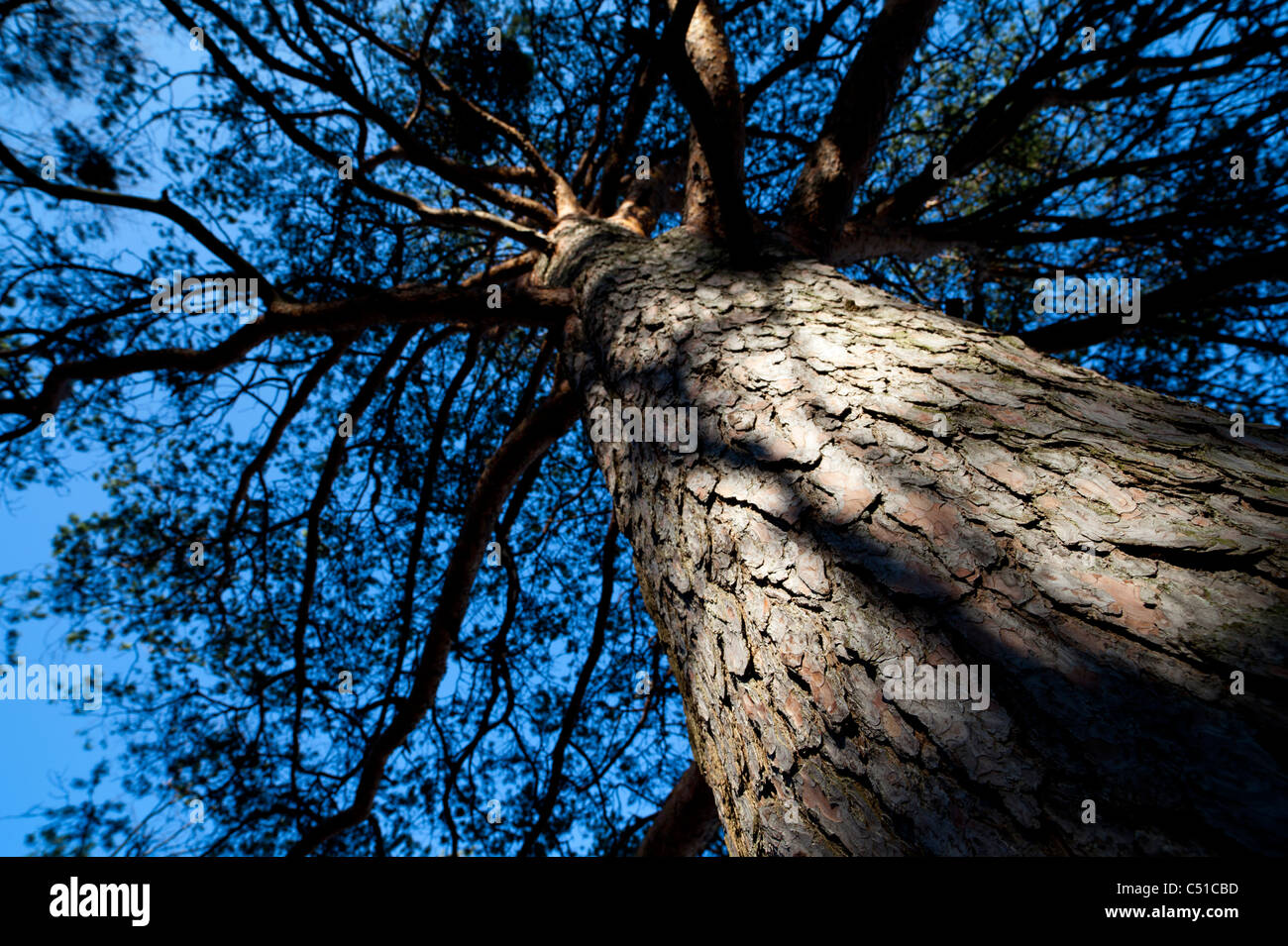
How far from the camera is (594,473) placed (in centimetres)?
491

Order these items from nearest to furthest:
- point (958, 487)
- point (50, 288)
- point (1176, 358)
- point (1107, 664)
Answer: point (1107, 664)
point (958, 487)
point (50, 288)
point (1176, 358)

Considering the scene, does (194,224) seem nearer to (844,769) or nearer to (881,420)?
(881,420)

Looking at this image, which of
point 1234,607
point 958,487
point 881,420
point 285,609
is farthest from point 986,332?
point 285,609
